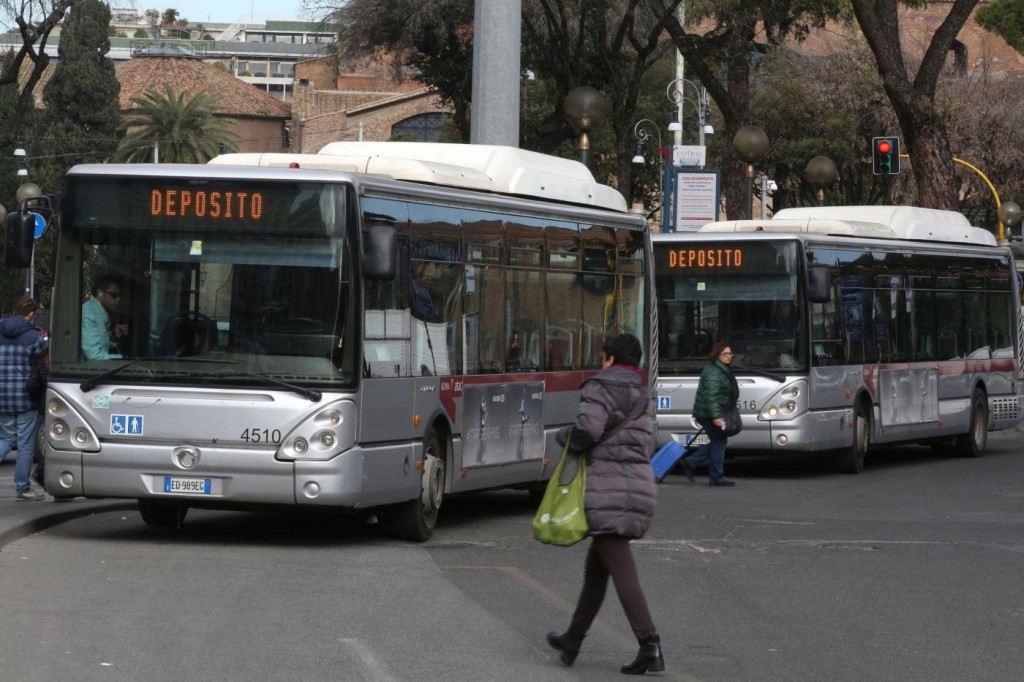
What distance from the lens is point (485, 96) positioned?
2186cm

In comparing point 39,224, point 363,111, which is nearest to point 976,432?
point 39,224

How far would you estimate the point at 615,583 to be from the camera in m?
8.13

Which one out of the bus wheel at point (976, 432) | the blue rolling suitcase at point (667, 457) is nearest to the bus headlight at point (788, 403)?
the bus wheel at point (976, 432)

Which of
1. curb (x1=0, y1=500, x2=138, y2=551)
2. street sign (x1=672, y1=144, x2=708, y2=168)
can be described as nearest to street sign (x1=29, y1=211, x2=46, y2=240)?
curb (x1=0, y1=500, x2=138, y2=551)

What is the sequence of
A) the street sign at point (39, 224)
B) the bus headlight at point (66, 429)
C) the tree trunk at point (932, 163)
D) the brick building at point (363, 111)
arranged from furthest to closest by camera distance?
1. the brick building at point (363, 111)
2. the tree trunk at point (932, 163)
3. the street sign at point (39, 224)
4. the bus headlight at point (66, 429)

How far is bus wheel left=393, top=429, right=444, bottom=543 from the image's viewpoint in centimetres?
1298

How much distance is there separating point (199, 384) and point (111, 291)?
953 mm

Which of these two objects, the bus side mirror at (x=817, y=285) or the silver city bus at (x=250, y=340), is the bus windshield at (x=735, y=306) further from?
the silver city bus at (x=250, y=340)

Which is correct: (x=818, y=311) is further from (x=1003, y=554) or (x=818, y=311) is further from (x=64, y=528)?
(x=64, y=528)

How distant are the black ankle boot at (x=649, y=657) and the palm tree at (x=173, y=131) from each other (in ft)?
235

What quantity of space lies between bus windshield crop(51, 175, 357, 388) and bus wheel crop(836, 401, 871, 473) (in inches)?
438

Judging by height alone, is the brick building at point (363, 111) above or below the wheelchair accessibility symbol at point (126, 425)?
above

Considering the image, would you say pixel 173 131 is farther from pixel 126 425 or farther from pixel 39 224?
pixel 126 425

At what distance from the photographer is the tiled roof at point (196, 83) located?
3861 inches
